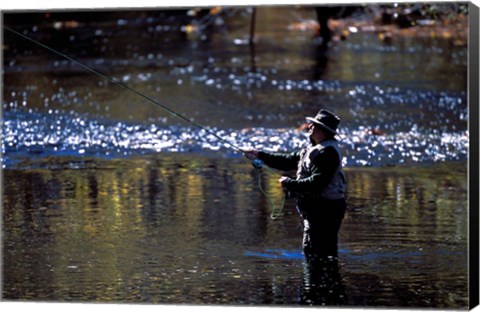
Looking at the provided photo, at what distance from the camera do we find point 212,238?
9.40 meters

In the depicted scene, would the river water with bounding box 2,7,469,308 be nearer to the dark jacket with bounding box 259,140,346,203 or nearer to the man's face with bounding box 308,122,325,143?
the dark jacket with bounding box 259,140,346,203

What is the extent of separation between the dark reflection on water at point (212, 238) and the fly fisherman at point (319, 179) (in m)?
0.43

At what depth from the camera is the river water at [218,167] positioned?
8.36 meters

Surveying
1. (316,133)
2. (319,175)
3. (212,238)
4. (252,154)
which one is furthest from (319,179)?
(212,238)

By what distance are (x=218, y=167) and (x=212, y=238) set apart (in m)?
3.04

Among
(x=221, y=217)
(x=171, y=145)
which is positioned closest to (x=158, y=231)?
(x=221, y=217)

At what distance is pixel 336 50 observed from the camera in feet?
66.7

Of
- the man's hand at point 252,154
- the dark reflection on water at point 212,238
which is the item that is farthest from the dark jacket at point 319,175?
the dark reflection on water at point 212,238

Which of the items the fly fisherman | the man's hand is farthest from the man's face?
the man's hand

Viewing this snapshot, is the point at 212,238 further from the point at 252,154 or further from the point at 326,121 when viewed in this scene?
the point at 326,121

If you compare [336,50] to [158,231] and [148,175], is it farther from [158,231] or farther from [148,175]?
[158,231]

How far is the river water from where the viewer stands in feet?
27.4

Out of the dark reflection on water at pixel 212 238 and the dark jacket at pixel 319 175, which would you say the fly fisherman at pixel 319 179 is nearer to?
the dark jacket at pixel 319 175

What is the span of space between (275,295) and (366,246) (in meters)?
1.33
